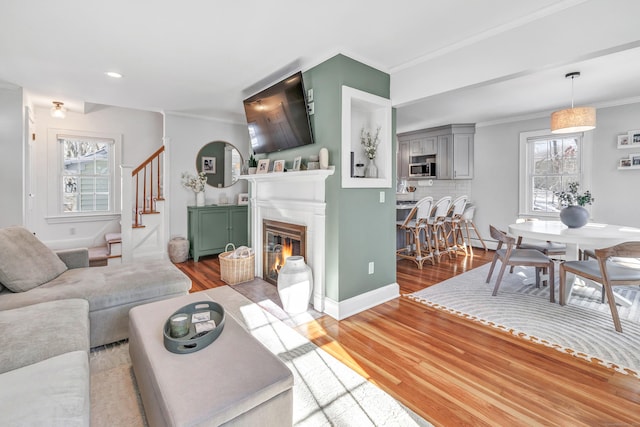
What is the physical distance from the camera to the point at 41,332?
1.56 meters

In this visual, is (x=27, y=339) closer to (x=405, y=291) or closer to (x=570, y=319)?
(x=405, y=291)

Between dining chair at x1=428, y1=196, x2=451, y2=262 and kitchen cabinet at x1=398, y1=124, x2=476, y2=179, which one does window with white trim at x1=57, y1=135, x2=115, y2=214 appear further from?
kitchen cabinet at x1=398, y1=124, x2=476, y2=179

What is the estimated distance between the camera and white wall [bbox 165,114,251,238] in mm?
4816

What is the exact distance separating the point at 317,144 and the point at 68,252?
8.40 ft

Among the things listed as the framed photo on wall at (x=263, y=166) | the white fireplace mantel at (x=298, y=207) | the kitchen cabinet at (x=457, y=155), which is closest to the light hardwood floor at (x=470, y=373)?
the white fireplace mantel at (x=298, y=207)

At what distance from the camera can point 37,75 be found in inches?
130

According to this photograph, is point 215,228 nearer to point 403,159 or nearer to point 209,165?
point 209,165

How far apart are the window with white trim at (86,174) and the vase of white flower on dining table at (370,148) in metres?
4.72

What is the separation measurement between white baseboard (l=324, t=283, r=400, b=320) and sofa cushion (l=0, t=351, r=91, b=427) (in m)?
1.90

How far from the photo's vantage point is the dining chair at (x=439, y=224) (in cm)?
478

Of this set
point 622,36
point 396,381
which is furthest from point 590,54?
point 396,381

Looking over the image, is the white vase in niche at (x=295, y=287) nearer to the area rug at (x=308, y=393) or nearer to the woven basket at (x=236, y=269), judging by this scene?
the area rug at (x=308, y=393)

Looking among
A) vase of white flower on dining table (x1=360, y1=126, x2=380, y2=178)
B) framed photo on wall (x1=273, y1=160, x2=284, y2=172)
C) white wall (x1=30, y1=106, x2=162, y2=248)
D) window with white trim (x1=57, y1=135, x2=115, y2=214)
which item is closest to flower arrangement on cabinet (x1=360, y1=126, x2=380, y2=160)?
vase of white flower on dining table (x1=360, y1=126, x2=380, y2=178)

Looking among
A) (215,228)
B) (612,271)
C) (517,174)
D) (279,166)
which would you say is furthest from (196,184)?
(517,174)
